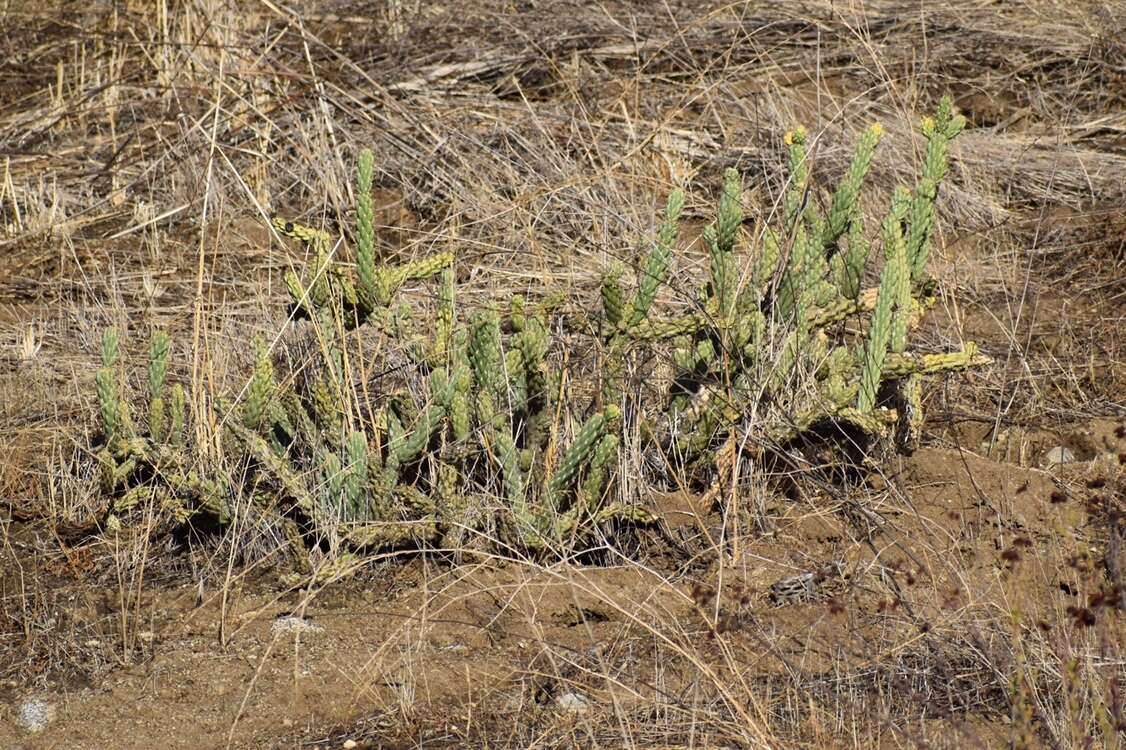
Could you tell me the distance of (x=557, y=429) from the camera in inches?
147

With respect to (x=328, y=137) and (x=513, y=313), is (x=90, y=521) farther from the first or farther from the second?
(x=328, y=137)

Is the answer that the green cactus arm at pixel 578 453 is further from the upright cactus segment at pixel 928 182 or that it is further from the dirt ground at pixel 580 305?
the upright cactus segment at pixel 928 182

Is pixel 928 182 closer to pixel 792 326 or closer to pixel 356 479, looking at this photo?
pixel 792 326

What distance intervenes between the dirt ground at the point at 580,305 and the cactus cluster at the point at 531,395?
6.0 inches

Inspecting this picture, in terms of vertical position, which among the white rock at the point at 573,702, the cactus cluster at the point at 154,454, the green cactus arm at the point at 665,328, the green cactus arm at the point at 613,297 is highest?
the green cactus arm at the point at 613,297

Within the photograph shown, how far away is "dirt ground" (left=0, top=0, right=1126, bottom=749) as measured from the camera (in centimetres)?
294

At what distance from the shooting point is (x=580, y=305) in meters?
4.34

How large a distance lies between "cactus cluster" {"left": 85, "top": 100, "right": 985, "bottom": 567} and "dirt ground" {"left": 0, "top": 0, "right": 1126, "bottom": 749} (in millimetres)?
151

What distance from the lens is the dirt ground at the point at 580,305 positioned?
2938 millimetres

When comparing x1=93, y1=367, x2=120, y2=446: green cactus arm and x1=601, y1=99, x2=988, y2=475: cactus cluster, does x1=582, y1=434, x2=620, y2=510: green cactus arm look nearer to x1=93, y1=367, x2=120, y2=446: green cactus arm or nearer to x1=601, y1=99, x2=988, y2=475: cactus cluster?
x1=601, y1=99, x2=988, y2=475: cactus cluster

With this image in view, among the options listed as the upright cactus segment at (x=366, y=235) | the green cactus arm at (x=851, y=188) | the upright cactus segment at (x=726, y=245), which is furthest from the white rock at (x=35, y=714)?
the green cactus arm at (x=851, y=188)

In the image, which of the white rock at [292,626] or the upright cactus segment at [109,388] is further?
the upright cactus segment at [109,388]

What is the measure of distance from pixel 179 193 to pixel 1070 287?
3870 mm

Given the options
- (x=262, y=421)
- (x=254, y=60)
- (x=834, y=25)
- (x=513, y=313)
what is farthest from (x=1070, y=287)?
(x=254, y=60)
